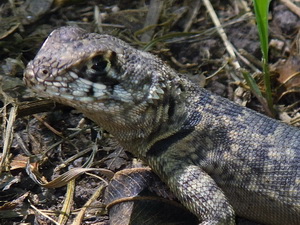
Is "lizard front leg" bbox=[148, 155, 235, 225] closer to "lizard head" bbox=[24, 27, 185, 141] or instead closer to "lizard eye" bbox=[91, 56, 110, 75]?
"lizard head" bbox=[24, 27, 185, 141]

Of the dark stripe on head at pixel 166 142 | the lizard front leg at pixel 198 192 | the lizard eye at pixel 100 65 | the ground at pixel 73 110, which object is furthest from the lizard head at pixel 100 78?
the ground at pixel 73 110

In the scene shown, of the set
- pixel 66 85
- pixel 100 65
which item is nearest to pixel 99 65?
pixel 100 65

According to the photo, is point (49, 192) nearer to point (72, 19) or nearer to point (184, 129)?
point (184, 129)

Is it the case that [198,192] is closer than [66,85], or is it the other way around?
[66,85]

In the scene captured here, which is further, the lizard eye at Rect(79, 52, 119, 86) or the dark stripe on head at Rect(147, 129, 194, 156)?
the dark stripe on head at Rect(147, 129, 194, 156)

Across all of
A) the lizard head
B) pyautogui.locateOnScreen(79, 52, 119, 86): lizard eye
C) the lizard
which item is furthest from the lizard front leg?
pyautogui.locateOnScreen(79, 52, 119, 86): lizard eye

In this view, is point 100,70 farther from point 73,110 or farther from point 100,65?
point 73,110

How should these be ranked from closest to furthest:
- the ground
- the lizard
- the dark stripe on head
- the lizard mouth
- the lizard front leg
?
the lizard mouth → the lizard → the lizard front leg → the dark stripe on head → the ground

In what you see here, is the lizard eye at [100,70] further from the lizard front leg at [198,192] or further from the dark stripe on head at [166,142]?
the lizard front leg at [198,192]
